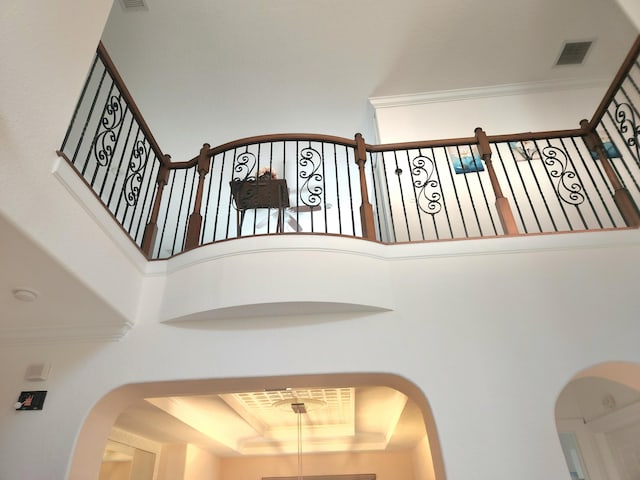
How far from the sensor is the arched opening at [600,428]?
3.78 m

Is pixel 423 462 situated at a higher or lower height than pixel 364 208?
lower

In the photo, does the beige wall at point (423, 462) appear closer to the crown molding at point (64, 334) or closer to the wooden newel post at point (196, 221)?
the wooden newel post at point (196, 221)

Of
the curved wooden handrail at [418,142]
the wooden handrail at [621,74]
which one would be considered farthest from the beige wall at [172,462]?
the wooden handrail at [621,74]

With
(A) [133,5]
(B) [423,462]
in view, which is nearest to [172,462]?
(B) [423,462]

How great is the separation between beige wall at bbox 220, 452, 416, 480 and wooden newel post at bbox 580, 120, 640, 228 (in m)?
5.84

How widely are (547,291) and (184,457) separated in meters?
5.44

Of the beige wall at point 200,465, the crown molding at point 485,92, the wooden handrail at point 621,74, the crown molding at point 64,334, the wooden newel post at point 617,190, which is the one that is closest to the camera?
the crown molding at point 64,334

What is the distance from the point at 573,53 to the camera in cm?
507

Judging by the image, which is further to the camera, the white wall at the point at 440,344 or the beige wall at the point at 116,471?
the beige wall at the point at 116,471

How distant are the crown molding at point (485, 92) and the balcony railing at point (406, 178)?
2.23ft

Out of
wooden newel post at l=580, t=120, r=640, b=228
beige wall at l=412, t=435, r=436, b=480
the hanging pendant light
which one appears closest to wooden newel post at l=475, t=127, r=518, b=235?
wooden newel post at l=580, t=120, r=640, b=228

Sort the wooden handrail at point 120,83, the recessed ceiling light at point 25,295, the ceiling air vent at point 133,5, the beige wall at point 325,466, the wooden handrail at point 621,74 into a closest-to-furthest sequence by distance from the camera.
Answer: the recessed ceiling light at point 25,295, the wooden handrail at point 120,83, the wooden handrail at point 621,74, the ceiling air vent at point 133,5, the beige wall at point 325,466

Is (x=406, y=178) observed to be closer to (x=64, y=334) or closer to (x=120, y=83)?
(x=120, y=83)

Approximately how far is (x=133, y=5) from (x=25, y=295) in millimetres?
3394
